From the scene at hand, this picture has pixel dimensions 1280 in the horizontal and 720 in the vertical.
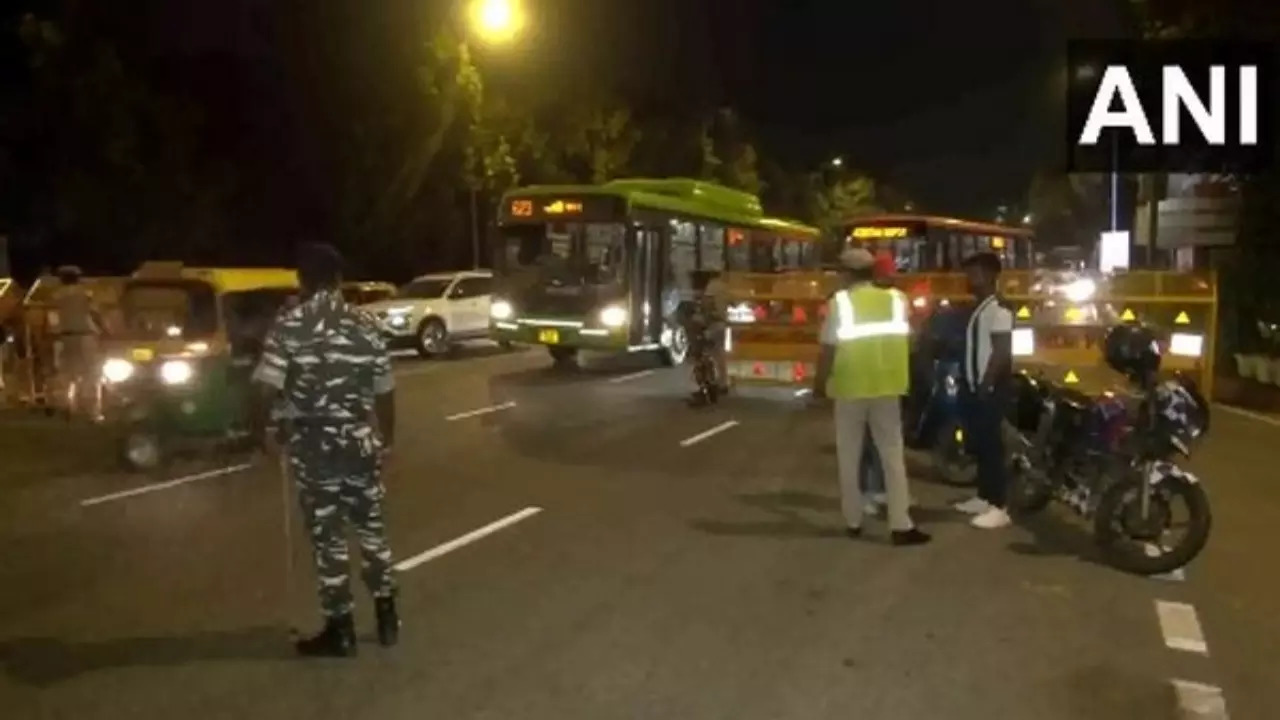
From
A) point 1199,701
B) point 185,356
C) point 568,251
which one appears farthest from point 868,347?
point 568,251

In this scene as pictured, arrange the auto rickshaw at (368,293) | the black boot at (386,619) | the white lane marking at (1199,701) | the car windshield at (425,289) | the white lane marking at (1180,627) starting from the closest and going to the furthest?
the white lane marking at (1199,701) → the black boot at (386,619) → the white lane marking at (1180,627) → the auto rickshaw at (368,293) → the car windshield at (425,289)

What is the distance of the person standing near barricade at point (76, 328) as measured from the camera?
1848cm

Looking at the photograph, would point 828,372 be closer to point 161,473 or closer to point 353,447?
point 353,447

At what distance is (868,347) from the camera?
418 inches

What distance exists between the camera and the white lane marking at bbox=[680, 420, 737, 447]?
1695 centimetres

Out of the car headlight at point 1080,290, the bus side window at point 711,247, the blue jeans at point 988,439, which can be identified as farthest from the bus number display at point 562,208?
the blue jeans at point 988,439

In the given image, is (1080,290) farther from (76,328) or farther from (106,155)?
(106,155)

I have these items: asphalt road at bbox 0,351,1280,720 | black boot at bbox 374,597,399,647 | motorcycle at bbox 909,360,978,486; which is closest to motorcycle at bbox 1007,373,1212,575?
asphalt road at bbox 0,351,1280,720

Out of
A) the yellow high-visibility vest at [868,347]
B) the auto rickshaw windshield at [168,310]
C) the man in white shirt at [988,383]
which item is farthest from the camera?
the auto rickshaw windshield at [168,310]

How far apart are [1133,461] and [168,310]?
10142mm

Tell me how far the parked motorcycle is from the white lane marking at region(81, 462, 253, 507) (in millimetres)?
7199

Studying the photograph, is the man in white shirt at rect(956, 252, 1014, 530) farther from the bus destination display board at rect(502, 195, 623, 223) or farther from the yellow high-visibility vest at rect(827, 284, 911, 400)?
the bus destination display board at rect(502, 195, 623, 223)

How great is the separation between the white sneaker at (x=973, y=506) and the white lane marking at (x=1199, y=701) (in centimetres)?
433

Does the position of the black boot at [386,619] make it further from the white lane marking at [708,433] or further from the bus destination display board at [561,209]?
the bus destination display board at [561,209]
